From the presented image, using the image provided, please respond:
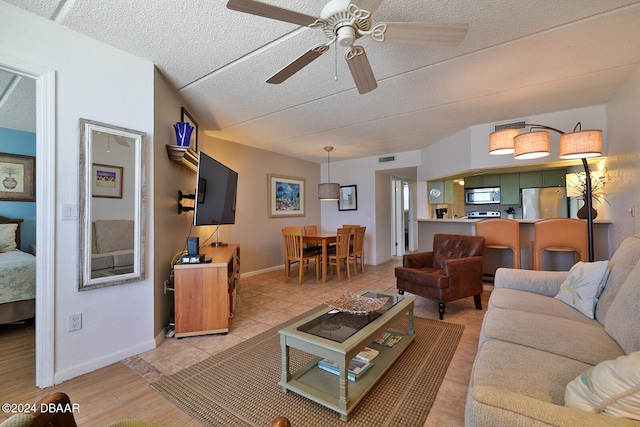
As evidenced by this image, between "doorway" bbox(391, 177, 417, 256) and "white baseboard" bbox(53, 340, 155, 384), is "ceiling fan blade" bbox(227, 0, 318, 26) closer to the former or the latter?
"white baseboard" bbox(53, 340, 155, 384)

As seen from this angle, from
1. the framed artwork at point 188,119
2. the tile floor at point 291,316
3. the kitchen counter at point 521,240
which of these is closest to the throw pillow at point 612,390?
the tile floor at point 291,316

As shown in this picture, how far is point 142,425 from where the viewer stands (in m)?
0.70

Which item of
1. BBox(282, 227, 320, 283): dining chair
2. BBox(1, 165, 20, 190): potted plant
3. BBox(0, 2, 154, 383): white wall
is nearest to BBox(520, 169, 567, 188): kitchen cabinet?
BBox(282, 227, 320, 283): dining chair

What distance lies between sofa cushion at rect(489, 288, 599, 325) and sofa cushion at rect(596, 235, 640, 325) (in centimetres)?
10

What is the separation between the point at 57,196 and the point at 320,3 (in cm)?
218

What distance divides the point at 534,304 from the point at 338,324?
1372 mm

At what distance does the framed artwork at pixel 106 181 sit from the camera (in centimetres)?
196

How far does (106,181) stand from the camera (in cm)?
203

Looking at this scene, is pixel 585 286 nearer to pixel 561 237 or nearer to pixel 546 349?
pixel 546 349

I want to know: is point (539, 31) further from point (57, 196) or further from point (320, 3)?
point (57, 196)

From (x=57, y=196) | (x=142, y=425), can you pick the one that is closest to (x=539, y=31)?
(x=142, y=425)

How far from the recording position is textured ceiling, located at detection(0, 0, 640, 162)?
1.71m

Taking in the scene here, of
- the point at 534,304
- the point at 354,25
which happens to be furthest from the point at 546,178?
the point at 354,25

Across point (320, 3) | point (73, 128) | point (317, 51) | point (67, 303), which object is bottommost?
point (67, 303)
